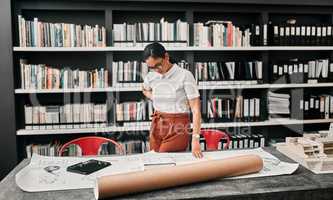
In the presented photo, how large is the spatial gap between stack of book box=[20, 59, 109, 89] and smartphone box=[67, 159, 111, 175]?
1672mm

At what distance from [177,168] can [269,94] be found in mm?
2538

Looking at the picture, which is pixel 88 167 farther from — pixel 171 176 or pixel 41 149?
pixel 41 149

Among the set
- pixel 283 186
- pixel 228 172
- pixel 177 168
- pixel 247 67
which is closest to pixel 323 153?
pixel 283 186

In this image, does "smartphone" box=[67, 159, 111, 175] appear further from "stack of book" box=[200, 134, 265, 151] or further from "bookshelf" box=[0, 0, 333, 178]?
"stack of book" box=[200, 134, 265, 151]

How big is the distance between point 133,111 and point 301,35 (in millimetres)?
1971

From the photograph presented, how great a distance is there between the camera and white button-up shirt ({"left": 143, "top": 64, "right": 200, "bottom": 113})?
7.55 feet

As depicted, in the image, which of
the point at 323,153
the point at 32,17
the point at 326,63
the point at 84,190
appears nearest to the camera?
the point at 84,190

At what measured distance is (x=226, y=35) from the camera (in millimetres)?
3453

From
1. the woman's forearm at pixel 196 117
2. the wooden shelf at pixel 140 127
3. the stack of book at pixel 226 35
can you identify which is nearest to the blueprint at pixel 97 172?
the woman's forearm at pixel 196 117

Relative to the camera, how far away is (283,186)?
4.52 feet

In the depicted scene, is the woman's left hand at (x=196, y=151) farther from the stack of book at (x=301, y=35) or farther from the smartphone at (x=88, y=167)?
the stack of book at (x=301, y=35)

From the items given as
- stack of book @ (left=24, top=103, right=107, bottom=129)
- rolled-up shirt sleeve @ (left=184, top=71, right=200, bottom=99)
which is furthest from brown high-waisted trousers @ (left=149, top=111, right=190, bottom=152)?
stack of book @ (left=24, top=103, right=107, bottom=129)

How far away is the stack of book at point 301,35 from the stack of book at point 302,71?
0.67 ft

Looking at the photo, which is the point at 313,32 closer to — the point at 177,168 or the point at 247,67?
the point at 247,67
